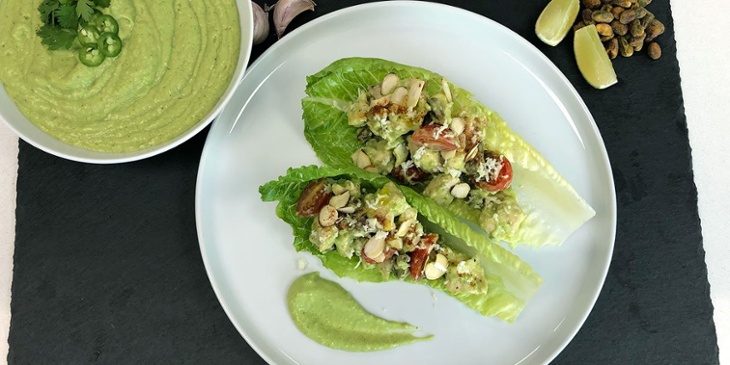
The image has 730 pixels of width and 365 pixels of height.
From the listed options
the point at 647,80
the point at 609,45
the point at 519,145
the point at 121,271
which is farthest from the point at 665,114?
the point at 121,271

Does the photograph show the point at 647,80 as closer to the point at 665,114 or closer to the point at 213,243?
the point at 665,114

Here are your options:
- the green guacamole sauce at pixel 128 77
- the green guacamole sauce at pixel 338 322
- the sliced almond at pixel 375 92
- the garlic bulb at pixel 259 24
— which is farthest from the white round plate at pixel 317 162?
the green guacamole sauce at pixel 128 77

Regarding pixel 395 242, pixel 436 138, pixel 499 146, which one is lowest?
pixel 395 242

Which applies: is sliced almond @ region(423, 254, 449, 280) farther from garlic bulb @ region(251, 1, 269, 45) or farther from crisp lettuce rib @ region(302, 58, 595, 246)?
garlic bulb @ region(251, 1, 269, 45)

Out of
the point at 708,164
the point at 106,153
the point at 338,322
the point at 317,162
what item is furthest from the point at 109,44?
the point at 708,164

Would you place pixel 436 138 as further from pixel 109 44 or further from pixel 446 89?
pixel 109 44

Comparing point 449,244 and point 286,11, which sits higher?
point 286,11

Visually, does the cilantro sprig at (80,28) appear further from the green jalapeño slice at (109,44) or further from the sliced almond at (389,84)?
the sliced almond at (389,84)
